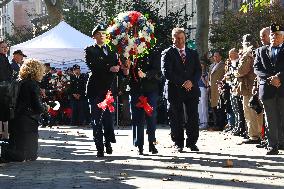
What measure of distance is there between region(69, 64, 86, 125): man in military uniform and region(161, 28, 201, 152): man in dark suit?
12848mm

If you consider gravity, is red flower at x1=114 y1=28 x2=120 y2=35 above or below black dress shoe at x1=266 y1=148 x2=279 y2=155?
above

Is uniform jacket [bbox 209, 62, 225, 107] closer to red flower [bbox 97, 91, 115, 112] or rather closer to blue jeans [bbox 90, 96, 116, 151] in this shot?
blue jeans [bbox 90, 96, 116, 151]

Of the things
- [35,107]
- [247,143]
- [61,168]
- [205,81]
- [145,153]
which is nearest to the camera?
[61,168]

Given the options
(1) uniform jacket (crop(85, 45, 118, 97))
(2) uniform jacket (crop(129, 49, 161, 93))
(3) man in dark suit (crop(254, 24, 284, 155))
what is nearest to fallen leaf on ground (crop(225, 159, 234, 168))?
(3) man in dark suit (crop(254, 24, 284, 155))

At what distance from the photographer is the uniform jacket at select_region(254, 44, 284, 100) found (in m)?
12.6

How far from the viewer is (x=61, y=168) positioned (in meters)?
11.3

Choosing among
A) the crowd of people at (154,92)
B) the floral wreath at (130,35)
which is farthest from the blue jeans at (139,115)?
the floral wreath at (130,35)

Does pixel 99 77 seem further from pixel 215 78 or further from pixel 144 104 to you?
pixel 215 78

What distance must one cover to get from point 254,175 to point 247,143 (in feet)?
16.5

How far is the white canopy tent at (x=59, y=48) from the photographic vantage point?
29.7 m

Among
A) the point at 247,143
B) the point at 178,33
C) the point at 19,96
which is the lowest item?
the point at 247,143

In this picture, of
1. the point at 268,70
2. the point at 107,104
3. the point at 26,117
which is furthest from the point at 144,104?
the point at 268,70

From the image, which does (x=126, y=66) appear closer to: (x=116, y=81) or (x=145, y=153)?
(x=116, y=81)

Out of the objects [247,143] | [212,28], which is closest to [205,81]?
[247,143]
